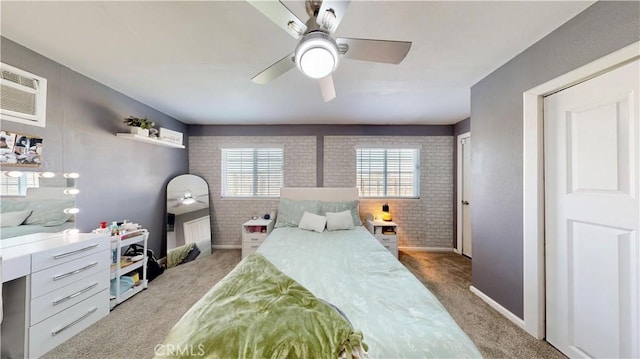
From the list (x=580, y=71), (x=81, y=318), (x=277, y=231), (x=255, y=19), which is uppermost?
(x=255, y=19)

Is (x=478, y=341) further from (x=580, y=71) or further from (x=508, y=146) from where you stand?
(x=580, y=71)

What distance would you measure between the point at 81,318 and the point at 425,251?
4.53 metres

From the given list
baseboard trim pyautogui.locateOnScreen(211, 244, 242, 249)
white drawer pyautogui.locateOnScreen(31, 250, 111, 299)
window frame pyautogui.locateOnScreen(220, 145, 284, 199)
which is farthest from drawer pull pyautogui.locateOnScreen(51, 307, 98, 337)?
window frame pyautogui.locateOnScreen(220, 145, 284, 199)

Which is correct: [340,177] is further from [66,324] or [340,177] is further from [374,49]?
[66,324]

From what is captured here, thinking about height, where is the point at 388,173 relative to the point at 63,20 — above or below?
below

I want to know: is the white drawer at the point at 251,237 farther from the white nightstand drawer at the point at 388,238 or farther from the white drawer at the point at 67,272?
the white nightstand drawer at the point at 388,238

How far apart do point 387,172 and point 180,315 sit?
12.1 ft

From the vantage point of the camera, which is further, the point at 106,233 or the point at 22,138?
the point at 106,233

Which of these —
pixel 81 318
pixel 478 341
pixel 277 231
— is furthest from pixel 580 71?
pixel 81 318

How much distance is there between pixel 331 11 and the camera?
1023 millimetres

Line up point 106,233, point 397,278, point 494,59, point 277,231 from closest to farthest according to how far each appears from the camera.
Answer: point 397,278 → point 494,59 → point 106,233 → point 277,231

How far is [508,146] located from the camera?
2016 mm

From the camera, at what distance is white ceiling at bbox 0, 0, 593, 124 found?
54.7 inches

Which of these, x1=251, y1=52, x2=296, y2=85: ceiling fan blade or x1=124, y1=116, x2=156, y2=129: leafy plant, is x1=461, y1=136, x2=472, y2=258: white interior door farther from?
x1=124, y1=116, x2=156, y2=129: leafy plant
